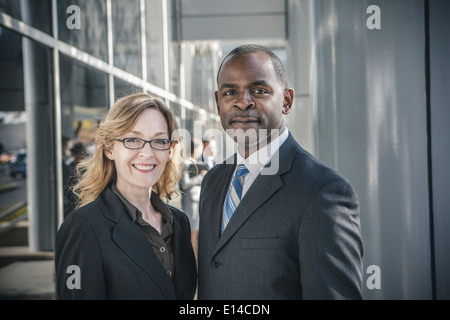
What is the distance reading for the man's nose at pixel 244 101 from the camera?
5.30 feet

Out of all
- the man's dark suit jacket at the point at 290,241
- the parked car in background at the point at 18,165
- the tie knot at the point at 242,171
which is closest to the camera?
the man's dark suit jacket at the point at 290,241

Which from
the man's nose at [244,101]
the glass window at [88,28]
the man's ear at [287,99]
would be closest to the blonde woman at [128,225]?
the man's nose at [244,101]

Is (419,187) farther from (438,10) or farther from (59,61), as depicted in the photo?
(59,61)

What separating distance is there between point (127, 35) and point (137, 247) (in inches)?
196

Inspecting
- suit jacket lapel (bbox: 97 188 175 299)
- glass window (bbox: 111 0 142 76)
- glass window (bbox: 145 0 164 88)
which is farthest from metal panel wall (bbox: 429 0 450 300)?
glass window (bbox: 145 0 164 88)

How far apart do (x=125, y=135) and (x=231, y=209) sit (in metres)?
0.56

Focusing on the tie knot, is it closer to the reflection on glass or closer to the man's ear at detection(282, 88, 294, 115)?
the man's ear at detection(282, 88, 294, 115)

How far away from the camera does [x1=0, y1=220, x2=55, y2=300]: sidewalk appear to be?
3.15 metres

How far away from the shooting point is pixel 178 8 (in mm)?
8812

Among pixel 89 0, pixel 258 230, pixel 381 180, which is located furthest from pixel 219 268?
pixel 89 0

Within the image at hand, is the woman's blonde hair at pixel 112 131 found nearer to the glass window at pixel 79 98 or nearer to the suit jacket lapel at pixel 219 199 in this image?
the suit jacket lapel at pixel 219 199

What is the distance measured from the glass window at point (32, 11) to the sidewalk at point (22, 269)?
5.45 ft

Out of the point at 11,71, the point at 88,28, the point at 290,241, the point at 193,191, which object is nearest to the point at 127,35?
the point at 88,28

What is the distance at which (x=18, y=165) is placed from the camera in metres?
3.36
